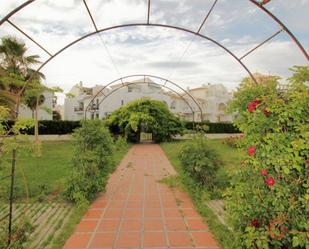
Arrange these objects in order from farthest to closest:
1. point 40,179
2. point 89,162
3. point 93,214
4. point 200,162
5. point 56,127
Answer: point 56,127 → point 40,179 → point 200,162 → point 89,162 → point 93,214

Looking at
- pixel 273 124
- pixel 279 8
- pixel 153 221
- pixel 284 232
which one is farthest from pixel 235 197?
pixel 279 8

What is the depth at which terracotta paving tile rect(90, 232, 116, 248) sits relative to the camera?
3393mm

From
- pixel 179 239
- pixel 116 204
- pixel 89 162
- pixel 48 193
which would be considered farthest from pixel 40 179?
pixel 179 239

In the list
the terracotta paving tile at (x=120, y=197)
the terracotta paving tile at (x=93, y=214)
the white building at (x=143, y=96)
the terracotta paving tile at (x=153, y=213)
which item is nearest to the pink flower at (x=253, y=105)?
the terracotta paving tile at (x=153, y=213)

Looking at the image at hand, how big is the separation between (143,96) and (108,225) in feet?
100

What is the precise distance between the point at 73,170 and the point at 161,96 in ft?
104

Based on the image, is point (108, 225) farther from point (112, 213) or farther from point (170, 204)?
point (170, 204)

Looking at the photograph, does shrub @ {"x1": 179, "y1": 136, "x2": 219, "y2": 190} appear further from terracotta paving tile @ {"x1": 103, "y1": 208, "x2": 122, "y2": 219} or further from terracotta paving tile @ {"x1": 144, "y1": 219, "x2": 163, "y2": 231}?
terracotta paving tile @ {"x1": 103, "y1": 208, "x2": 122, "y2": 219}

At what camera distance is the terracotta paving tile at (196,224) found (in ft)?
12.9

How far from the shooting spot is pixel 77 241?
3.50m

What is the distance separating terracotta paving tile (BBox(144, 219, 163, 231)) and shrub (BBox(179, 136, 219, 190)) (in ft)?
5.55

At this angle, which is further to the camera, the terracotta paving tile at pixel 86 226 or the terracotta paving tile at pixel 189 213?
the terracotta paving tile at pixel 189 213

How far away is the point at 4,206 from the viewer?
15.5 feet

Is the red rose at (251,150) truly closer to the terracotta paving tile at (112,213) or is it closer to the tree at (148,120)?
the terracotta paving tile at (112,213)
